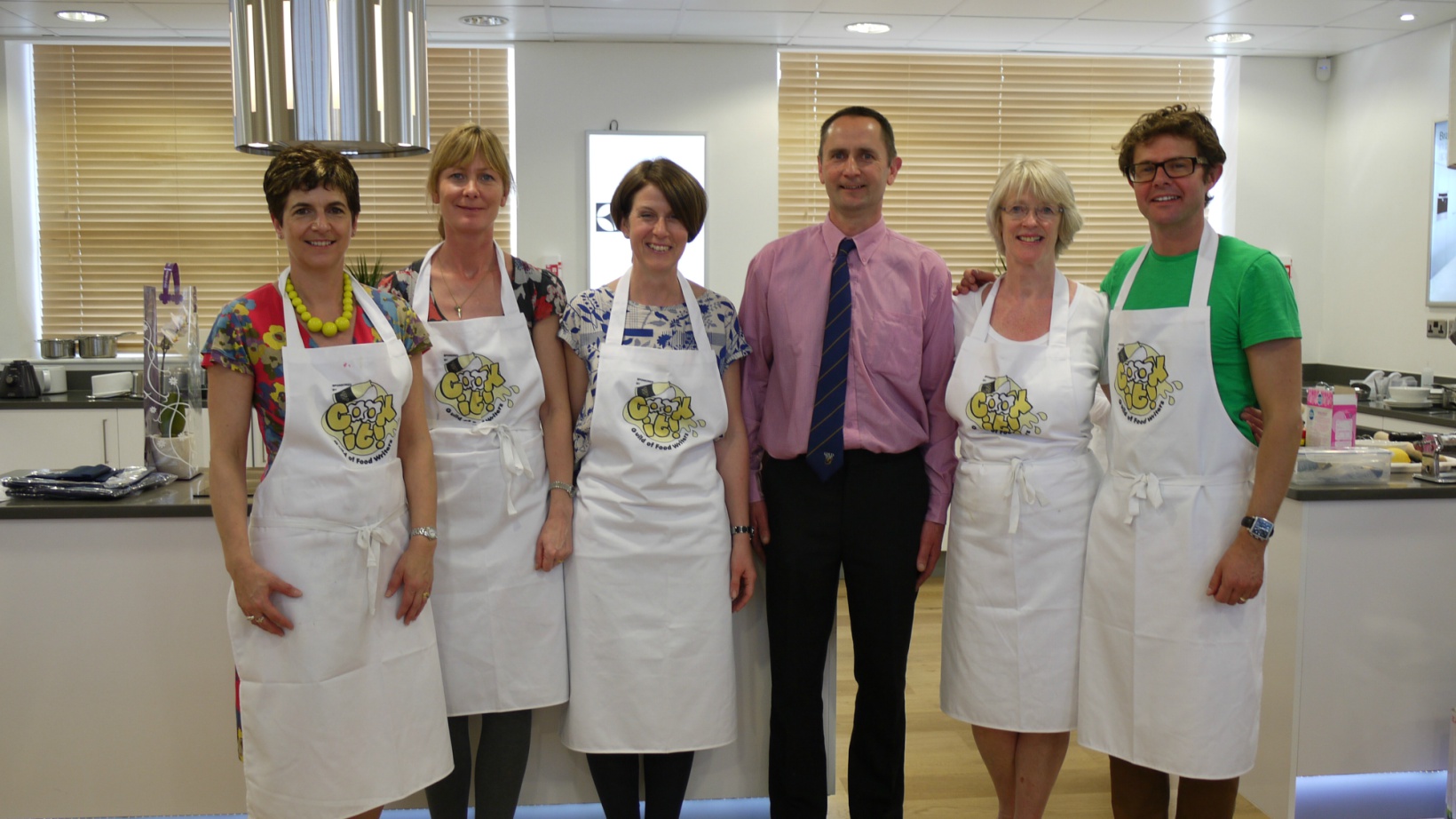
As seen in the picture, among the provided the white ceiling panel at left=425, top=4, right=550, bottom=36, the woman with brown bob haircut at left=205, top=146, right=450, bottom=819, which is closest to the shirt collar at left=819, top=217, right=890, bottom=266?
the woman with brown bob haircut at left=205, top=146, right=450, bottom=819

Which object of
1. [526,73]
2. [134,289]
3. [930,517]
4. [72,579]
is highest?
[526,73]

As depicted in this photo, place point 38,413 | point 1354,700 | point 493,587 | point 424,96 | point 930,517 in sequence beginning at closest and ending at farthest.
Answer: point 493,587
point 930,517
point 424,96
point 1354,700
point 38,413

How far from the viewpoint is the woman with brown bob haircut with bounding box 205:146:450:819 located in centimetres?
170

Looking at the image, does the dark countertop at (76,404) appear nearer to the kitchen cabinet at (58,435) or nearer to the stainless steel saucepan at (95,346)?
the kitchen cabinet at (58,435)

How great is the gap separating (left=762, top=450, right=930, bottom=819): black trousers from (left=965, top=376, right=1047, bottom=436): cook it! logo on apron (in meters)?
0.17

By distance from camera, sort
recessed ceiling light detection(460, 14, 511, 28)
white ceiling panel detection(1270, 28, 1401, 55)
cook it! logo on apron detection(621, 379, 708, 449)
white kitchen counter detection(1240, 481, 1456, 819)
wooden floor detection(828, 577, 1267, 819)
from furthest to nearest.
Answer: white ceiling panel detection(1270, 28, 1401, 55), recessed ceiling light detection(460, 14, 511, 28), wooden floor detection(828, 577, 1267, 819), white kitchen counter detection(1240, 481, 1456, 819), cook it! logo on apron detection(621, 379, 708, 449)

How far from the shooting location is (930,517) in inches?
85.0

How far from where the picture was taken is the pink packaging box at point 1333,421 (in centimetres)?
250

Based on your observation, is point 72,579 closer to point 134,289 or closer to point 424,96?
point 424,96

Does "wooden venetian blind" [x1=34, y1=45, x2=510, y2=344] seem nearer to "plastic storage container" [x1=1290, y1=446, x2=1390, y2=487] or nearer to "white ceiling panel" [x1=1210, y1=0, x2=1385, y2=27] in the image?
"white ceiling panel" [x1=1210, y1=0, x2=1385, y2=27]

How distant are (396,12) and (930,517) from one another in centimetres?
150

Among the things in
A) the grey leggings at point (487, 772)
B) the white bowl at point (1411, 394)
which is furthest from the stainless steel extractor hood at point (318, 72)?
the white bowl at point (1411, 394)

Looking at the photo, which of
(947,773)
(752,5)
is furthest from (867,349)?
(752,5)

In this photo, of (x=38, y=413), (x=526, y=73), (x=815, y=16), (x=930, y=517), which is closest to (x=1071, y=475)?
(x=930, y=517)
